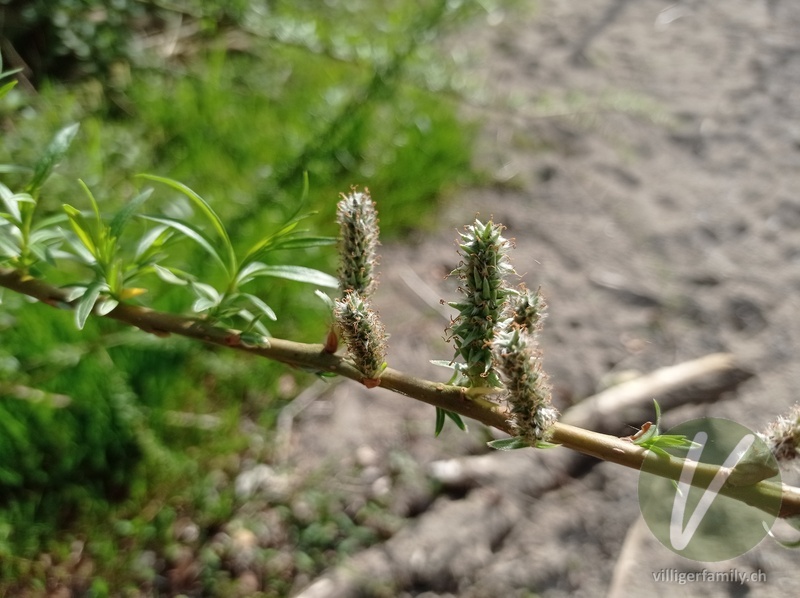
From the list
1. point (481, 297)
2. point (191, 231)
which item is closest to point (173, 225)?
point (191, 231)

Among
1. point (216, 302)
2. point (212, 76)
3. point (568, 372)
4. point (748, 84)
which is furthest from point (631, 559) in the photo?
point (748, 84)

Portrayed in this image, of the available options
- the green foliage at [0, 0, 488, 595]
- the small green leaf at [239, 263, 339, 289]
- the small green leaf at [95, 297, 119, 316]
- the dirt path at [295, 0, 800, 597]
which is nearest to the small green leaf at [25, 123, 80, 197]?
the green foliage at [0, 0, 488, 595]

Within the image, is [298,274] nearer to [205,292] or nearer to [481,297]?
[205,292]

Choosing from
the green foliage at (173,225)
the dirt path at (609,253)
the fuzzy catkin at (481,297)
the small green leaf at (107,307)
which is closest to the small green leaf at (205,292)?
the green foliage at (173,225)

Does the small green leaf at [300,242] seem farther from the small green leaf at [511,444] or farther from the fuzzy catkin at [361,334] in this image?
the small green leaf at [511,444]

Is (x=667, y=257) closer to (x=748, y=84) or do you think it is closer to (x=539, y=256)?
(x=539, y=256)
